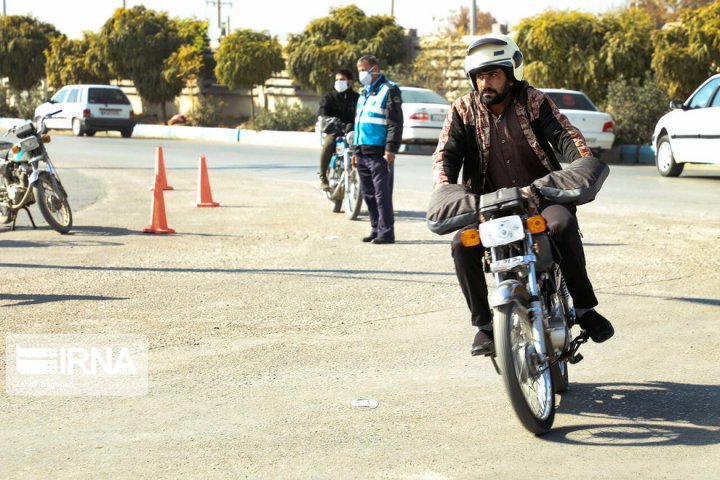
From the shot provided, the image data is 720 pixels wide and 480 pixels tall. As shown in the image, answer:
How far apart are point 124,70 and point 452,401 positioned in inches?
1810

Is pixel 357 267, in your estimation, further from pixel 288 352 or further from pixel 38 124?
pixel 38 124

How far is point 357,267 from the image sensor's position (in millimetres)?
10438

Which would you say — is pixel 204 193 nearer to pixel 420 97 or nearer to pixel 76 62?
pixel 420 97

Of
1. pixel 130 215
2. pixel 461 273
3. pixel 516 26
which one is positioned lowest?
pixel 130 215

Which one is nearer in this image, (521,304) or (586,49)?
(521,304)

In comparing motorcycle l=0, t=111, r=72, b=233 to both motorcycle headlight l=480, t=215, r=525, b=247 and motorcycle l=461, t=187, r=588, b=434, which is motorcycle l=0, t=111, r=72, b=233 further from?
motorcycle headlight l=480, t=215, r=525, b=247

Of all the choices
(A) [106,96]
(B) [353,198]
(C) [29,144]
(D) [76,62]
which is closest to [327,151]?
(B) [353,198]

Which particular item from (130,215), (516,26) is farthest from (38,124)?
(516,26)

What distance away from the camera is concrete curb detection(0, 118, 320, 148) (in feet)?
113

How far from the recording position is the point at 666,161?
68.8 feet

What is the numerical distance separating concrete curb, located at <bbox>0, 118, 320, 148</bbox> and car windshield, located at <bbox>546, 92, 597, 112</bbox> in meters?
9.06

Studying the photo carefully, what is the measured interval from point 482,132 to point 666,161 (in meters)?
16.2

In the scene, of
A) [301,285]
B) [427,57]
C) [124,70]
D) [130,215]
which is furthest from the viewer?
[124,70]

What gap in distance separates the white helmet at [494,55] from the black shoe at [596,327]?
1.18m
